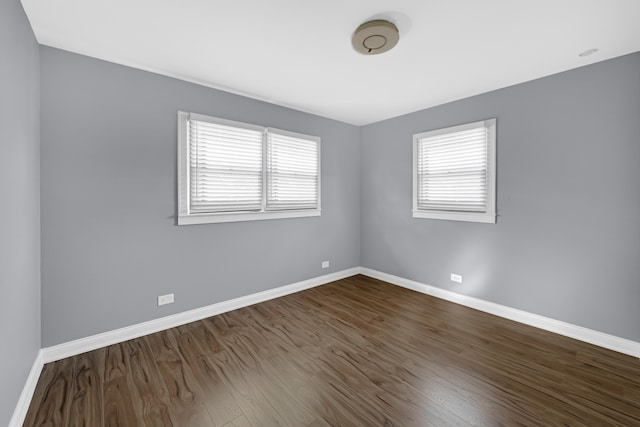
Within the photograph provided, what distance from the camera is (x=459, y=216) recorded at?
3.60 meters

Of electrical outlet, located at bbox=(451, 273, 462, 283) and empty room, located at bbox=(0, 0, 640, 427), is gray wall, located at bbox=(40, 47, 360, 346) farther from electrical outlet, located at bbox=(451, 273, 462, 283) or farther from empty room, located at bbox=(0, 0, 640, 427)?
electrical outlet, located at bbox=(451, 273, 462, 283)

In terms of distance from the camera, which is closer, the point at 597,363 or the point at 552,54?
the point at 597,363

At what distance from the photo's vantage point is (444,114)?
149 inches

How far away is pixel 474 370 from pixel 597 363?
112 centimetres

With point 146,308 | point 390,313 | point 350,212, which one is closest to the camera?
point 146,308

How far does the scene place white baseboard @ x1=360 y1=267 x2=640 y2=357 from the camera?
2.51 metres

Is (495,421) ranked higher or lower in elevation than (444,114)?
lower

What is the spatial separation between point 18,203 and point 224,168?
1.76m

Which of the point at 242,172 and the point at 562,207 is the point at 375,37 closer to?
the point at 242,172

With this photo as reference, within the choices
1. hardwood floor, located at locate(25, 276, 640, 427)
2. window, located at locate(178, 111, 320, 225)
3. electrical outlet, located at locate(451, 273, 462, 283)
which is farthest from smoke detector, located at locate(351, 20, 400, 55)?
electrical outlet, located at locate(451, 273, 462, 283)

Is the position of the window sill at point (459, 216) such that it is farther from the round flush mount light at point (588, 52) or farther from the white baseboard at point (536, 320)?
the round flush mount light at point (588, 52)

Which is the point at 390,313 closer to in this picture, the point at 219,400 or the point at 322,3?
the point at 219,400

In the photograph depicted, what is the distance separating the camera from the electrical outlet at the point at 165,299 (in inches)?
113

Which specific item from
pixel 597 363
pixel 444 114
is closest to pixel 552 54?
pixel 444 114
